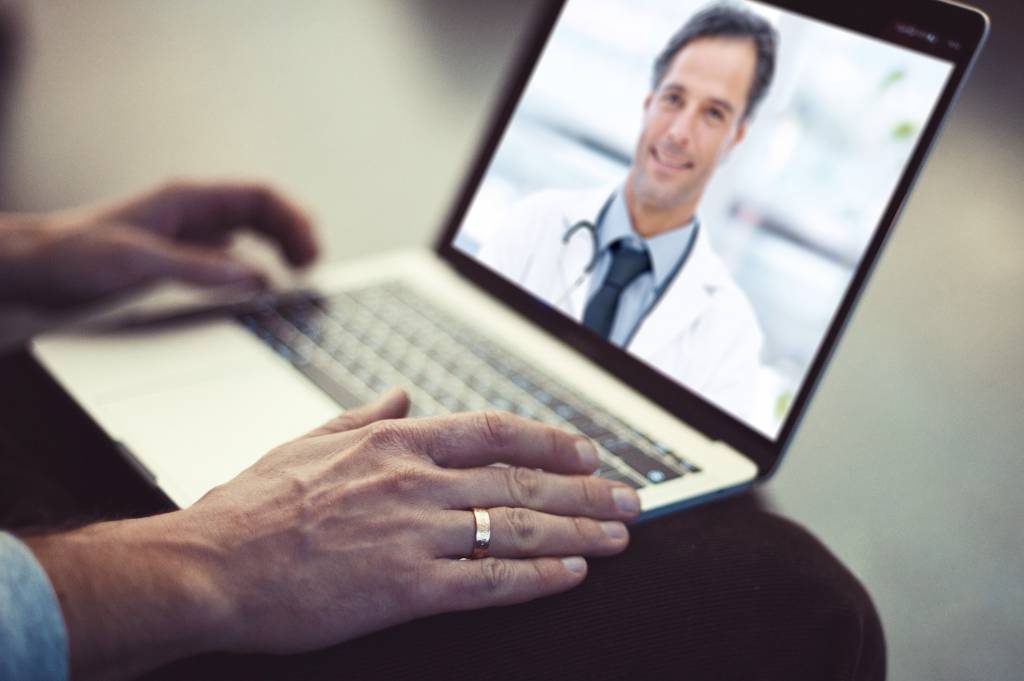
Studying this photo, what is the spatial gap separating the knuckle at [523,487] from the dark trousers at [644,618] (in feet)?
0.20

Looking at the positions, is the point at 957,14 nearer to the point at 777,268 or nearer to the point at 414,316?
the point at 777,268

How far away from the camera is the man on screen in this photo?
713 mm

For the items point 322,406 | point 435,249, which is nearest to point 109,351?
point 322,406

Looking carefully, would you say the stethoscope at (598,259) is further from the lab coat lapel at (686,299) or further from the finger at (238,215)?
the finger at (238,215)

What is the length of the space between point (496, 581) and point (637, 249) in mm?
343

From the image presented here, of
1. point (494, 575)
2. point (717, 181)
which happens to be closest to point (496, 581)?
point (494, 575)

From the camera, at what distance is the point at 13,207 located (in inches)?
43.6

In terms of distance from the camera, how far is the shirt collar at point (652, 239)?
2.43 feet

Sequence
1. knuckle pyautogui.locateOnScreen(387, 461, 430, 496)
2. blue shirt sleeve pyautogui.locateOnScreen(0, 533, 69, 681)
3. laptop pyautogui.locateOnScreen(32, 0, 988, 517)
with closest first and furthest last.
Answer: blue shirt sleeve pyautogui.locateOnScreen(0, 533, 69, 681)
knuckle pyautogui.locateOnScreen(387, 461, 430, 496)
laptop pyautogui.locateOnScreen(32, 0, 988, 517)

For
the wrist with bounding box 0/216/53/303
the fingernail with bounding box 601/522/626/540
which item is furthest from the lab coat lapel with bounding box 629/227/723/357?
the wrist with bounding box 0/216/53/303

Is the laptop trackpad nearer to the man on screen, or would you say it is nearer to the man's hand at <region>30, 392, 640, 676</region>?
the man's hand at <region>30, 392, 640, 676</region>

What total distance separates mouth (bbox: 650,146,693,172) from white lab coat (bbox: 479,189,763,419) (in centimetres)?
6

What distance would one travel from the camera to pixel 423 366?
0.79 meters

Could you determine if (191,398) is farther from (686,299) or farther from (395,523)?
(686,299)
